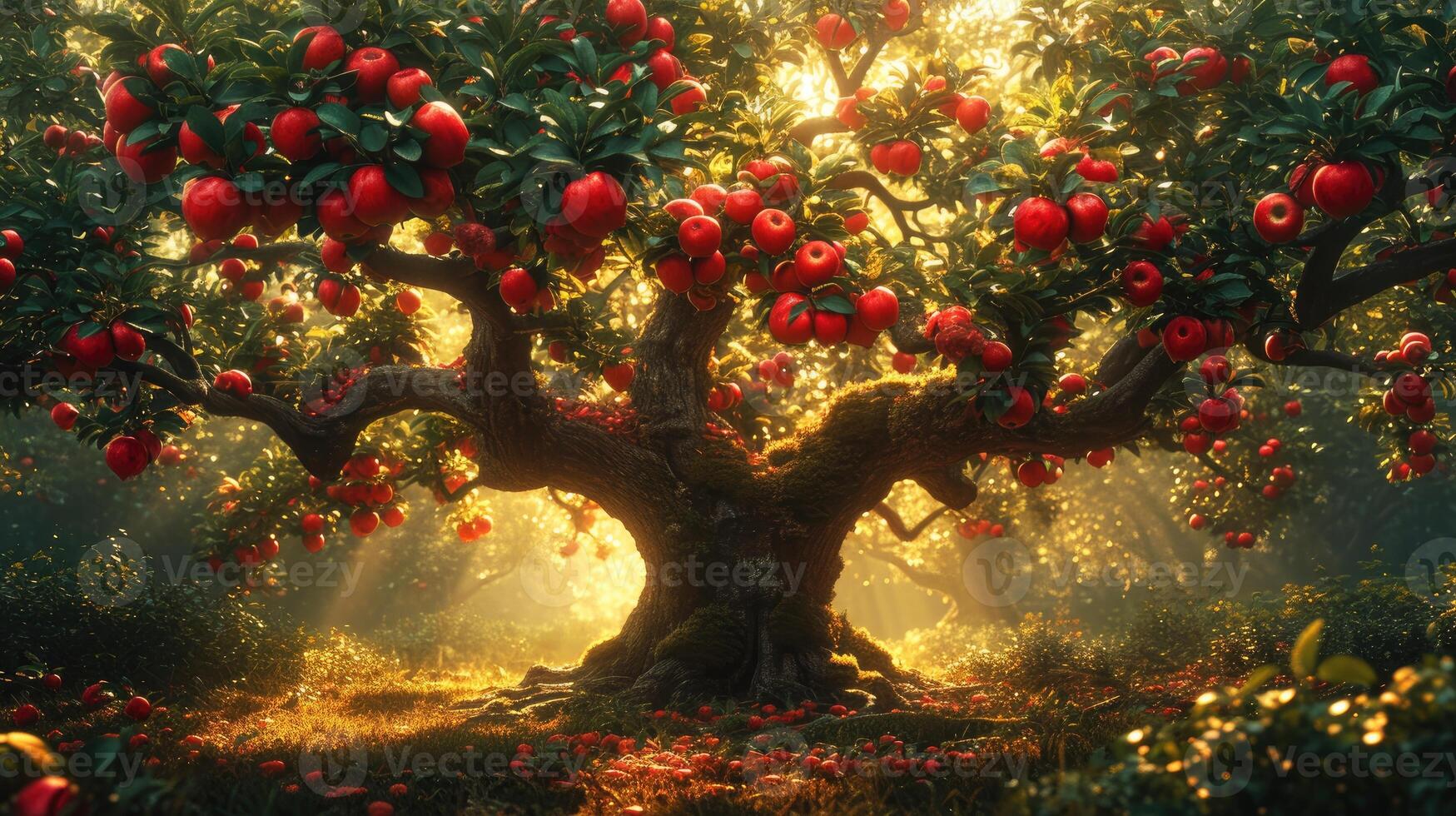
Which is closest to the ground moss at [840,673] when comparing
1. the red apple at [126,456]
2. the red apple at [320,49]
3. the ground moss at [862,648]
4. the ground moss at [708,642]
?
the ground moss at [862,648]

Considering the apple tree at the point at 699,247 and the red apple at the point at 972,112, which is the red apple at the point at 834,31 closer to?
the apple tree at the point at 699,247

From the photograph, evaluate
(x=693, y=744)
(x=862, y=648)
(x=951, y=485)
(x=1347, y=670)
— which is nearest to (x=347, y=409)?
(x=693, y=744)

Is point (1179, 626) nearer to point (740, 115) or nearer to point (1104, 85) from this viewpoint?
point (1104, 85)

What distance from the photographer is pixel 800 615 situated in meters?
9.12

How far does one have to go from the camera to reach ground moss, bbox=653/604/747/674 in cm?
885

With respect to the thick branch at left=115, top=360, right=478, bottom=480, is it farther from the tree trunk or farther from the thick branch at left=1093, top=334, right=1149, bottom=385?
the thick branch at left=1093, top=334, right=1149, bottom=385

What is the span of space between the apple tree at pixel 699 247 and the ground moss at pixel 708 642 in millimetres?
41

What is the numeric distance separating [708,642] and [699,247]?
4767 millimetres

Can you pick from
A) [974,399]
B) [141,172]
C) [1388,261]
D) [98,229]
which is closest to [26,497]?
[98,229]

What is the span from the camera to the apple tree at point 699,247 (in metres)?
4.82

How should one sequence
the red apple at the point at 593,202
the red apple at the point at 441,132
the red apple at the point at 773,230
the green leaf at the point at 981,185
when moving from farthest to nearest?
the green leaf at the point at 981,185
the red apple at the point at 773,230
the red apple at the point at 593,202
the red apple at the point at 441,132

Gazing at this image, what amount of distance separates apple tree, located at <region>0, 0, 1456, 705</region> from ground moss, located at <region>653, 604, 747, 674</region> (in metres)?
0.04

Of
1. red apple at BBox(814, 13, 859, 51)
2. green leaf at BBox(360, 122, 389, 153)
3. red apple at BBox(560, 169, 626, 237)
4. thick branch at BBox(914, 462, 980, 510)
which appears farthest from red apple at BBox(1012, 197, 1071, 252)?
thick branch at BBox(914, 462, 980, 510)

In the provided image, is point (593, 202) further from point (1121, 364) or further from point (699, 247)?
point (1121, 364)
